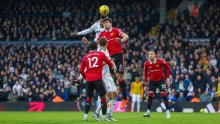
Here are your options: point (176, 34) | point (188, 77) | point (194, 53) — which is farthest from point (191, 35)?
point (188, 77)

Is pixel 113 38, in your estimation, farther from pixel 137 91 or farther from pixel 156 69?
pixel 137 91

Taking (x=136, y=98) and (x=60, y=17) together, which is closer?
(x=136, y=98)

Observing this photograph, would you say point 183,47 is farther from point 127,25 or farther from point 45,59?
point 45,59

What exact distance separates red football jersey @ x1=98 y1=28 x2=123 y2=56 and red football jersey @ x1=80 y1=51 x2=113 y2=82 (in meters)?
2.32

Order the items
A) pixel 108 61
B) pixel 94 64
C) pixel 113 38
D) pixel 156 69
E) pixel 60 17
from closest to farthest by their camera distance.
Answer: pixel 108 61, pixel 94 64, pixel 113 38, pixel 156 69, pixel 60 17

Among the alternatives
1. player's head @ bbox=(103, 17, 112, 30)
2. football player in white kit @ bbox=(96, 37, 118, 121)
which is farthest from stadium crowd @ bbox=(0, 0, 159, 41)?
football player in white kit @ bbox=(96, 37, 118, 121)

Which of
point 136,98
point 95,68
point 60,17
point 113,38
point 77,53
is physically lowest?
point 136,98

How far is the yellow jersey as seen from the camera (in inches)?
1371

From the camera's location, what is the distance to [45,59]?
41.1m

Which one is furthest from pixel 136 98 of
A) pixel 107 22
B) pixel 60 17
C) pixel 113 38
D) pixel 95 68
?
pixel 95 68

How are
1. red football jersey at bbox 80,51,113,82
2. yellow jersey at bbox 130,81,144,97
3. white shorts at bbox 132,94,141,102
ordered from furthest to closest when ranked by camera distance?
1. yellow jersey at bbox 130,81,144,97
2. white shorts at bbox 132,94,141,102
3. red football jersey at bbox 80,51,113,82

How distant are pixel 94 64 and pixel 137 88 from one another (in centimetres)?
1630

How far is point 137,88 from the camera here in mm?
34906

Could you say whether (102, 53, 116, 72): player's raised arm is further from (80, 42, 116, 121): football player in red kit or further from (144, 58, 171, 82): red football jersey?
(144, 58, 171, 82): red football jersey
